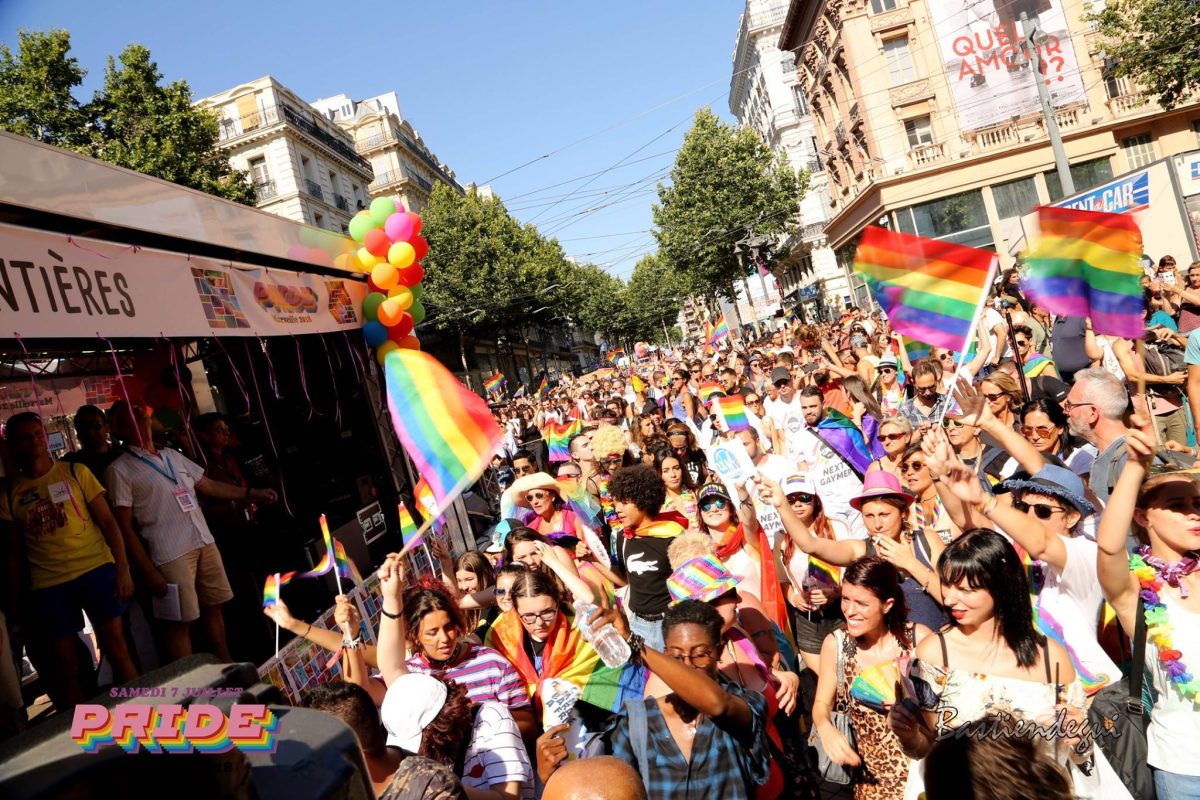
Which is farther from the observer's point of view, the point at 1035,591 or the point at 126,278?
the point at 126,278

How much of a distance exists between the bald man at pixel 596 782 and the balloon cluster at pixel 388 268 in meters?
5.08

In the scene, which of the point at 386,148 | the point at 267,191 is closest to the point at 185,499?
the point at 267,191

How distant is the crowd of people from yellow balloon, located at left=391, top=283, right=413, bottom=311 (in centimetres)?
196

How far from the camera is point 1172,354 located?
701 cm

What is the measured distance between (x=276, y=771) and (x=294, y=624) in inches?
116

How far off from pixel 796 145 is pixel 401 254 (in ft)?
190

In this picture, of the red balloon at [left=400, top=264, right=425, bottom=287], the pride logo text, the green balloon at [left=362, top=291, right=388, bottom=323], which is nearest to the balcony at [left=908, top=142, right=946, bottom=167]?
the red balloon at [left=400, top=264, right=425, bottom=287]

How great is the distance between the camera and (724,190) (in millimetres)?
40625

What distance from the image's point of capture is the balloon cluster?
6.62 meters

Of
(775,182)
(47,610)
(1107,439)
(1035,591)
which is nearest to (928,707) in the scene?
(1035,591)

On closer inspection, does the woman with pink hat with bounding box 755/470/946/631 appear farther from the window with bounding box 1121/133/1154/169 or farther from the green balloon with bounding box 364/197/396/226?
the window with bounding box 1121/133/1154/169

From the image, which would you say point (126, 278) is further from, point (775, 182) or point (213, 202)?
point (775, 182)

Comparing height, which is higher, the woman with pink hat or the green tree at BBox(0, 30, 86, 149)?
the green tree at BBox(0, 30, 86, 149)

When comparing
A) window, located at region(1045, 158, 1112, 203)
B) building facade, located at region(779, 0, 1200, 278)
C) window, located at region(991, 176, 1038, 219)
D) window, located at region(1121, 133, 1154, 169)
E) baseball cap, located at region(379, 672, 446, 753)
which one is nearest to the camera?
baseball cap, located at region(379, 672, 446, 753)
